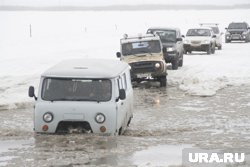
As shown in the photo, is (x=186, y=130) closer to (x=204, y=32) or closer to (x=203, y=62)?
(x=203, y=62)

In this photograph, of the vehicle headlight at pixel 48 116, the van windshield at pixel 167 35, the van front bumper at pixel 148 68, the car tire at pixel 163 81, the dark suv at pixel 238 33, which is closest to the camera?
the vehicle headlight at pixel 48 116

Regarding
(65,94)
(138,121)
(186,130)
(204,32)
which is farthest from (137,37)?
(204,32)

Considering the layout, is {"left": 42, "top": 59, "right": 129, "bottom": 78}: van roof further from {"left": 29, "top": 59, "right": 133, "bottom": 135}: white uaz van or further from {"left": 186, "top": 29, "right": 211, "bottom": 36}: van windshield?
{"left": 186, "top": 29, "right": 211, "bottom": 36}: van windshield

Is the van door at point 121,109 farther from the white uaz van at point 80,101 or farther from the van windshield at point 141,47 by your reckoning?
the van windshield at point 141,47

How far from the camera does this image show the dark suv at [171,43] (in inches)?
1072

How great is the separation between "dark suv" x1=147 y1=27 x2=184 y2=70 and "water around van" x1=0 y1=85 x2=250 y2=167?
823cm

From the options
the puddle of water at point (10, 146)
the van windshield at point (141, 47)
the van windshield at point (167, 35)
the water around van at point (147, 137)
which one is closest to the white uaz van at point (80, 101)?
the water around van at point (147, 137)

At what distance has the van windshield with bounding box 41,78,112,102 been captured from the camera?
11312 mm

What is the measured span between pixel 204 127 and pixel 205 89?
7.53 m

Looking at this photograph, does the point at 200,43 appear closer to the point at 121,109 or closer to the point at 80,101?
the point at 121,109

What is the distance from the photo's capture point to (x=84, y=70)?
38.1 feet

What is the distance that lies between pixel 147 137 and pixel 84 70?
6.72ft

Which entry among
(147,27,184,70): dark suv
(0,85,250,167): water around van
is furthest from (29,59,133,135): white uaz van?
(147,27,184,70): dark suv

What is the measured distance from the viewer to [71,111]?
1088 centimetres
